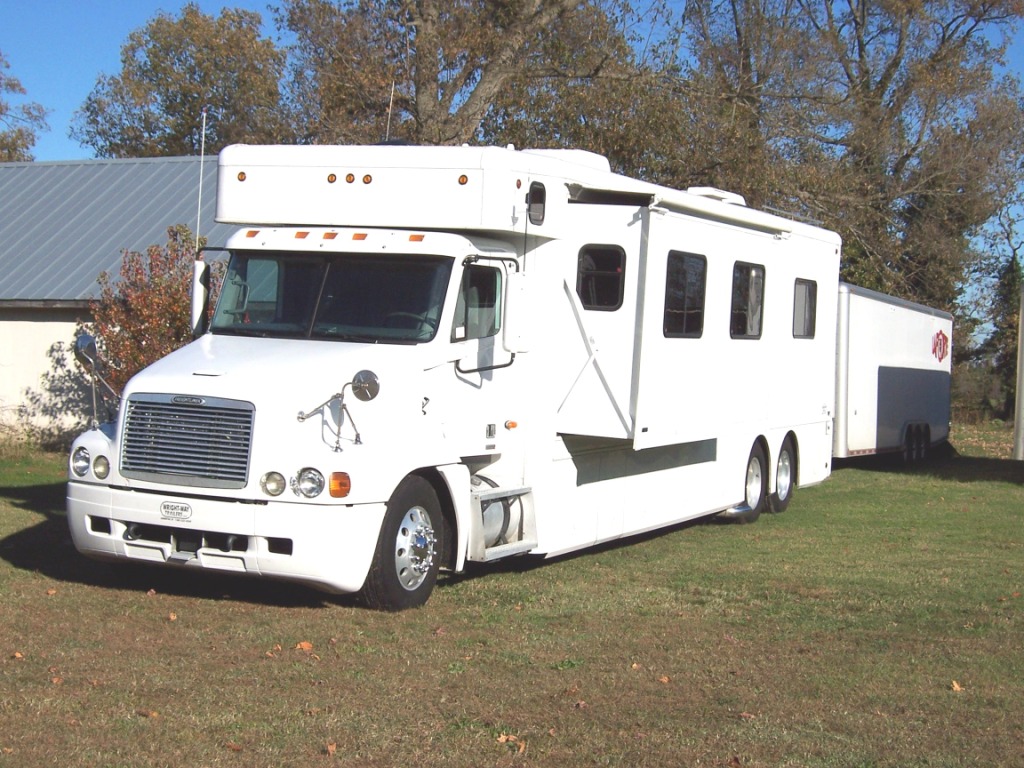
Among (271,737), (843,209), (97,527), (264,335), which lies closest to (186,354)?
(264,335)

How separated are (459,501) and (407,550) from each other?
61 cm

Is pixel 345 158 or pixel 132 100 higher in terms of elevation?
pixel 132 100

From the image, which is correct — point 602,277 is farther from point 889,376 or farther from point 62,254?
point 62,254

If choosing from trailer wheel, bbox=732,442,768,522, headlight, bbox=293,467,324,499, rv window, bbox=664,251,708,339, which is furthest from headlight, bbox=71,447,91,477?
trailer wheel, bbox=732,442,768,522

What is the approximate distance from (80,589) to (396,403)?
2.77 metres

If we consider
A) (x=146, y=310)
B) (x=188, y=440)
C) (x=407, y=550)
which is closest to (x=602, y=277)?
(x=407, y=550)

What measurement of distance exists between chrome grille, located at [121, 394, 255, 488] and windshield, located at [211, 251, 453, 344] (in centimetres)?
104

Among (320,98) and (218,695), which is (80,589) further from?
(320,98)

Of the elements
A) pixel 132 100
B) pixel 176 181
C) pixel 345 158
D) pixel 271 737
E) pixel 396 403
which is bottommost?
pixel 271 737

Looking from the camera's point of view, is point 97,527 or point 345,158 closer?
point 97,527

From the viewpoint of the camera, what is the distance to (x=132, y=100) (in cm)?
4659

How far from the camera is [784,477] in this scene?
51.6ft

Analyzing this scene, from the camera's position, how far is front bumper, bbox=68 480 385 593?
8383mm

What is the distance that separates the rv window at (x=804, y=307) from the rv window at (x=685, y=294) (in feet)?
11.0
